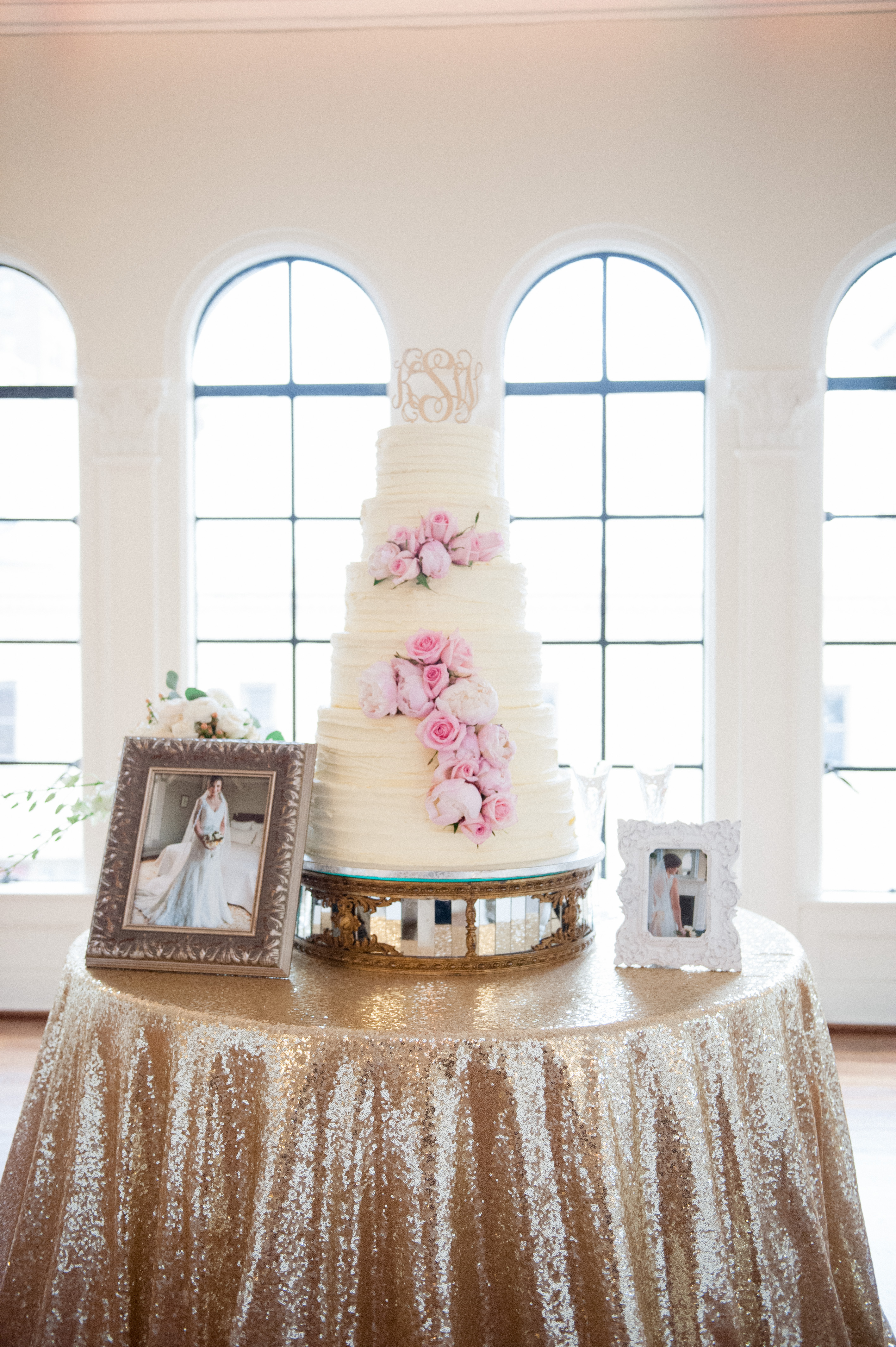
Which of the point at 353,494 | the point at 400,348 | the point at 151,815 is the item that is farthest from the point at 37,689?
the point at 151,815

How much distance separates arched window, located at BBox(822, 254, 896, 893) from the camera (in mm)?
4641

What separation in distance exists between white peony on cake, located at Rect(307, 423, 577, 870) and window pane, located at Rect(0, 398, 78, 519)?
306 centimetres

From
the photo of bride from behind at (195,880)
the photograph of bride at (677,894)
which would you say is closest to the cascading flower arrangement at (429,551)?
the photo of bride from behind at (195,880)

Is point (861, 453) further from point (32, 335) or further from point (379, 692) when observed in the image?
point (32, 335)

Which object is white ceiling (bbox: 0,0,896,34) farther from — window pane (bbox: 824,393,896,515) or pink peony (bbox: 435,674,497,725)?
pink peony (bbox: 435,674,497,725)

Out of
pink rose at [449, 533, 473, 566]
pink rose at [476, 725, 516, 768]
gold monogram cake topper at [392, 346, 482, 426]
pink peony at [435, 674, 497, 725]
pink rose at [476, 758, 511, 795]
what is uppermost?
gold monogram cake topper at [392, 346, 482, 426]

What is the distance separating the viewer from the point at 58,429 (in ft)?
16.1

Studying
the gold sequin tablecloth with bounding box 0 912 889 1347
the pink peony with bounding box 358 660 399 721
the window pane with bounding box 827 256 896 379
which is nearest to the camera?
the gold sequin tablecloth with bounding box 0 912 889 1347

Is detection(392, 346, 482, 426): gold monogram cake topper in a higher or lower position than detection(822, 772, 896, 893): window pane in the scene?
higher

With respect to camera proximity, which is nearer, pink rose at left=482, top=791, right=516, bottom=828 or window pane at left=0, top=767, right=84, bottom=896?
pink rose at left=482, top=791, right=516, bottom=828

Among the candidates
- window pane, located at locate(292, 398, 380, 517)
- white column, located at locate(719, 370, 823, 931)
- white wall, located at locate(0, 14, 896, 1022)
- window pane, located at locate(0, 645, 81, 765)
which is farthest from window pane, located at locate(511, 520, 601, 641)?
window pane, located at locate(0, 645, 81, 765)

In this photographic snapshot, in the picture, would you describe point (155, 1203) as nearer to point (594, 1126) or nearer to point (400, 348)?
point (594, 1126)

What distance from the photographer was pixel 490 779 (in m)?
2.07

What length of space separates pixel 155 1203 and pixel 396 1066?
1.74 ft
